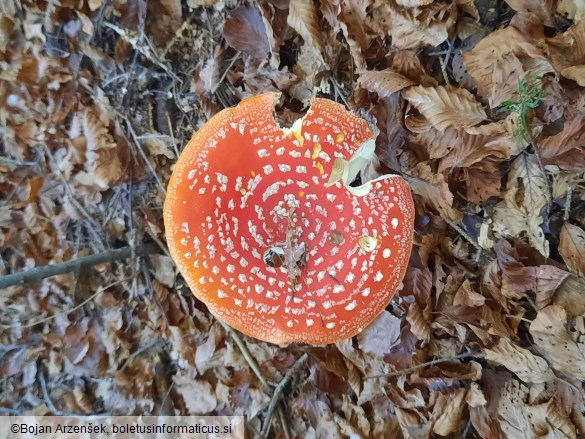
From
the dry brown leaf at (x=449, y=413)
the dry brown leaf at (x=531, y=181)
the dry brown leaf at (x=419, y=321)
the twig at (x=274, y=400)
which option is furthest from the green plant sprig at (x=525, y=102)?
the twig at (x=274, y=400)

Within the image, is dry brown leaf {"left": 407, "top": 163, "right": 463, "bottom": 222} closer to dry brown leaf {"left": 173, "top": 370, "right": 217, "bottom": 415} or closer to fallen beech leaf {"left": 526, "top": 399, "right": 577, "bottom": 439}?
fallen beech leaf {"left": 526, "top": 399, "right": 577, "bottom": 439}

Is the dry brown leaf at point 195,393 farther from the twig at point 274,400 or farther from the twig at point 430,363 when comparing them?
the twig at point 430,363

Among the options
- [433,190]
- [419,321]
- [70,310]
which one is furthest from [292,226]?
[70,310]

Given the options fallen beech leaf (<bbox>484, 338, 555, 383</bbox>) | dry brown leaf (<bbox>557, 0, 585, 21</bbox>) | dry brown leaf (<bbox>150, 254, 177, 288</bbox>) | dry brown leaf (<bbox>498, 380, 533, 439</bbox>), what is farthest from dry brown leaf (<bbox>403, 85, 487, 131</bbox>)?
dry brown leaf (<bbox>150, 254, 177, 288</bbox>)

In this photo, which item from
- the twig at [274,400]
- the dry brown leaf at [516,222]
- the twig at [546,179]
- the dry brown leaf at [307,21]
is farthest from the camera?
the twig at [274,400]

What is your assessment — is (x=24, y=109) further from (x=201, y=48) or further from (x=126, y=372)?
(x=126, y=372)

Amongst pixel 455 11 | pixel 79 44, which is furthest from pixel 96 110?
pixel 455 11
